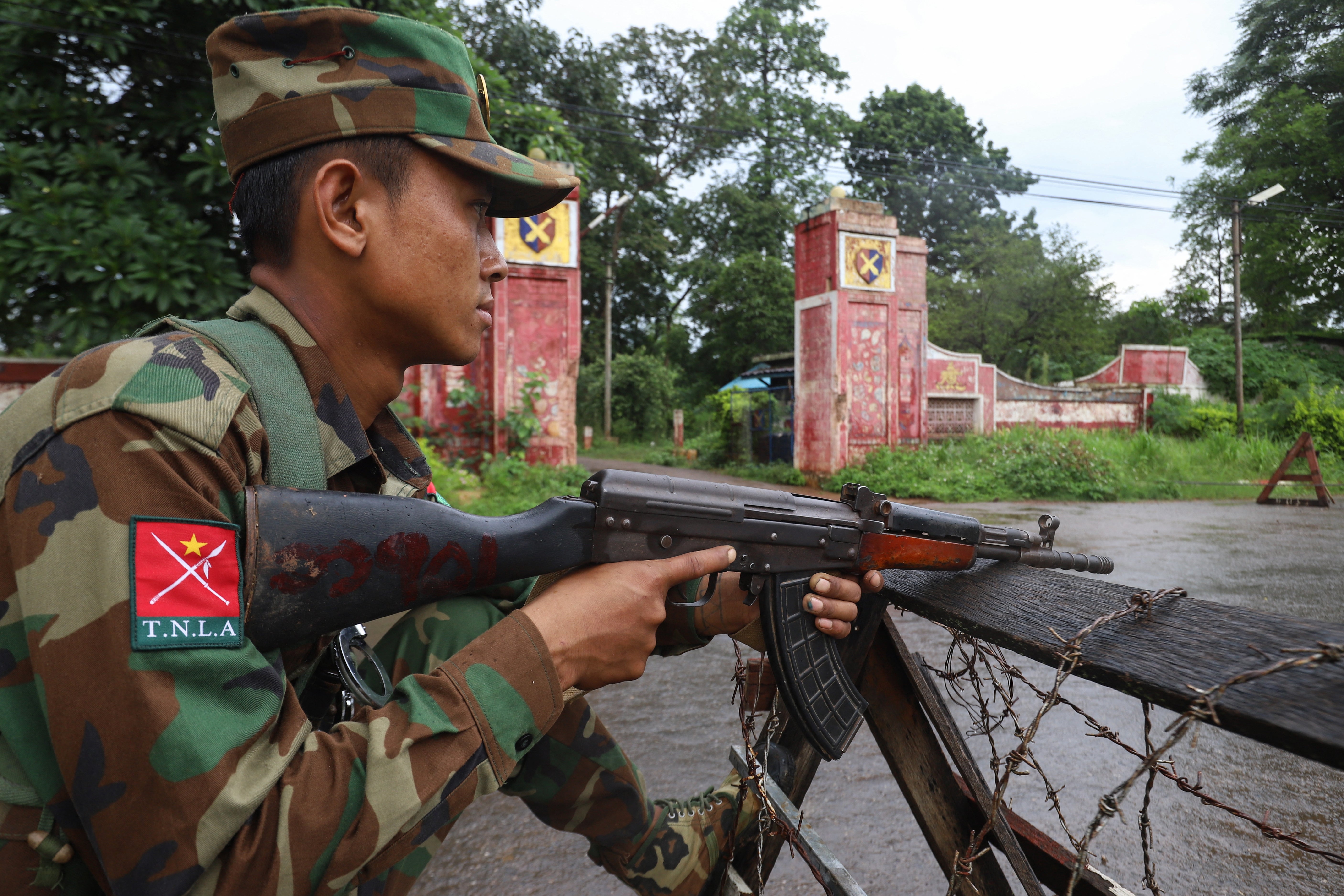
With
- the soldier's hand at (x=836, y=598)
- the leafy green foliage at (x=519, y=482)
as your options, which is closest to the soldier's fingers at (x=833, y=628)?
the soldier's hand at (x=836, y=598)

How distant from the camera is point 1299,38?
83.3 ft

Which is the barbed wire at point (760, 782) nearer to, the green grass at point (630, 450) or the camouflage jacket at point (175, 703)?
the camouflage jacket at point (175, 703)

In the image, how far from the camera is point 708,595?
4.73 feet

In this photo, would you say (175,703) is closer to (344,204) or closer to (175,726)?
(175,726)

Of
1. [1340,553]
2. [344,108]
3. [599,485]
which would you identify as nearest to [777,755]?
[599,485]

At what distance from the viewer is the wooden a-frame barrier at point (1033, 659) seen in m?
0.79

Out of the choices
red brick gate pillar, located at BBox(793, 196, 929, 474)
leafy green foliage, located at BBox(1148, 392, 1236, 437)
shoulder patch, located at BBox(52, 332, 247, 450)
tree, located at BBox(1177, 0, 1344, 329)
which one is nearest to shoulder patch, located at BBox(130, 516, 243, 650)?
shoulder patch, located at BBox(52, 332, 247, 450)

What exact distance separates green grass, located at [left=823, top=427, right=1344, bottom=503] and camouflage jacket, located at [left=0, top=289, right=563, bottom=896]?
32.4ft

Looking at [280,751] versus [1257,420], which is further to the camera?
[1257,420]

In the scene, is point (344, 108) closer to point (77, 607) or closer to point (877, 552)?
point (77, 607)

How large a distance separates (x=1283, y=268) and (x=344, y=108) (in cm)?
3154

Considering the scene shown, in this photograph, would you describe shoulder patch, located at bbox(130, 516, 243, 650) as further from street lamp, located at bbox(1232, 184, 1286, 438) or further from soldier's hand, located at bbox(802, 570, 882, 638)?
street lamp, located at bbox(1232, 184, 1286, 438)

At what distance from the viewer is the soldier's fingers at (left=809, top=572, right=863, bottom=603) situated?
4.86 ft

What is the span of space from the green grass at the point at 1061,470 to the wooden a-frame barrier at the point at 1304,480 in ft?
2.36
